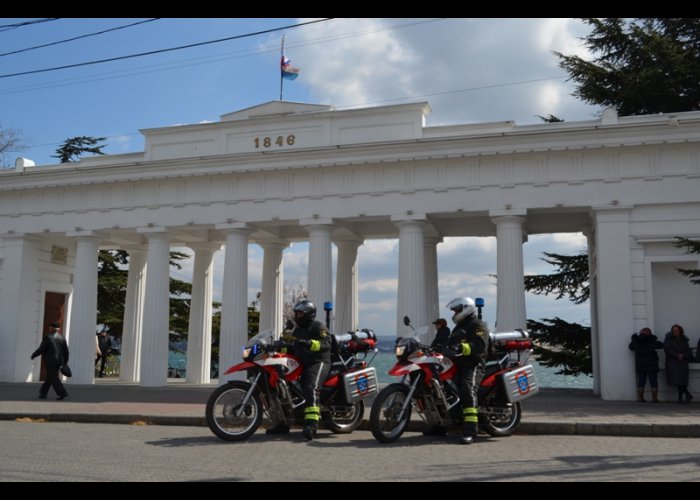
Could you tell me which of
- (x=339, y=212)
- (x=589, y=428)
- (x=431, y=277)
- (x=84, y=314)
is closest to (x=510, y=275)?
(x=431, y=277)

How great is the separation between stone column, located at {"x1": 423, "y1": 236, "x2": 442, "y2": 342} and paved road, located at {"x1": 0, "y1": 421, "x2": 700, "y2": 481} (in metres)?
12.2

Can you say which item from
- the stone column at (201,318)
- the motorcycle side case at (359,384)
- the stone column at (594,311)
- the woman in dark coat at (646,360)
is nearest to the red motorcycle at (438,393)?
the motorcycle side case at (359,384)

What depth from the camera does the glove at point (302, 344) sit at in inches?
383

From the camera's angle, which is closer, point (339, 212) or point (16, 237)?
point (339, 212)

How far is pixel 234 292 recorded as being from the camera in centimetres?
2130

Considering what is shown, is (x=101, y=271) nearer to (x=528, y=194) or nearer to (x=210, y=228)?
(x=210, y=228)

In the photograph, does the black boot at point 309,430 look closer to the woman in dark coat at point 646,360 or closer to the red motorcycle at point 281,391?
the red motorcycle at point 281,391

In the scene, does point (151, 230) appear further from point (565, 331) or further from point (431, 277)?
point (565, 331)

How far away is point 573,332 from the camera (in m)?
23.6

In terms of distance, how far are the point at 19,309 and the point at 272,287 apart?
28.4ft

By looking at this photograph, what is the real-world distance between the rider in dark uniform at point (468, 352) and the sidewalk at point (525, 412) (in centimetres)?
154

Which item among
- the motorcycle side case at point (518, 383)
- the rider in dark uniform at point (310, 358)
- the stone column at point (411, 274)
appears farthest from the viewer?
the stone column at point (411, 274)

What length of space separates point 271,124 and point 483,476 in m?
16.3
